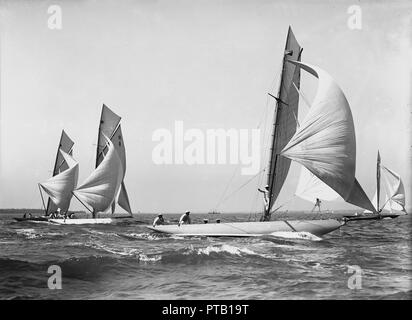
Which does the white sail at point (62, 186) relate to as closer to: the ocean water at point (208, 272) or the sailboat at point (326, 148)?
the ocean water at point (208, 272)

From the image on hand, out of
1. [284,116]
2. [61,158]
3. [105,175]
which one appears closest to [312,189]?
[284,116]

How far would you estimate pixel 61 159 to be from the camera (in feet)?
202

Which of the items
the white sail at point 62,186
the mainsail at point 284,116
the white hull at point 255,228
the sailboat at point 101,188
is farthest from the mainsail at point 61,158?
the mainsail at point 284,116

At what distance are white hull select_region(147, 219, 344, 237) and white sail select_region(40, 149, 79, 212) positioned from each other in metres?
30.5

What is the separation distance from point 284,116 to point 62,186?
3494 cm

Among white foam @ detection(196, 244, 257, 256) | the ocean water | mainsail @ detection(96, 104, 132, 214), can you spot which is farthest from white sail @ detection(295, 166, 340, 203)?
mainsail @ detection(96, 104, 132, 214)

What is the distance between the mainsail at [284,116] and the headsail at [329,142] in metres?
4.87

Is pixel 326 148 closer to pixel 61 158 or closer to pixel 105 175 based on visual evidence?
pixel 105 175

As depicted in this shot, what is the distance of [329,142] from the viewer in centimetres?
2342

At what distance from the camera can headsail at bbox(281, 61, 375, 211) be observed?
76.7ft

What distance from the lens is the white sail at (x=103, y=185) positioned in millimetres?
48406

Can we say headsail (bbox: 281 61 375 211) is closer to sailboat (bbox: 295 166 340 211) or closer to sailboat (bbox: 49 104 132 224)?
sailboat (bbox: 295 166 340 211)
